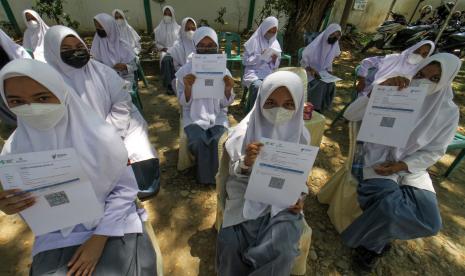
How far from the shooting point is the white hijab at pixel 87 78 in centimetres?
247

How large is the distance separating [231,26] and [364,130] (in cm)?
807

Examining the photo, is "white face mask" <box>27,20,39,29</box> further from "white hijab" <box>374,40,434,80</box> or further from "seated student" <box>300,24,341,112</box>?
"white hijab" <box>374,40,434,80</box>

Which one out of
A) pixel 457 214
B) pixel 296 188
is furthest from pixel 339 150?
pixel 296 188

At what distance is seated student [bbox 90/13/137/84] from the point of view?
14.8 ft

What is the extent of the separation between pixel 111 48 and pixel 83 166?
3.90 m

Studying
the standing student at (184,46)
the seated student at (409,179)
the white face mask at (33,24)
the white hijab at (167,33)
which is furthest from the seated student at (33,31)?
the seated student at (409,179)

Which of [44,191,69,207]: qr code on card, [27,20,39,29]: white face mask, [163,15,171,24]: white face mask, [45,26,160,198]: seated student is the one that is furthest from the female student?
[44,191,69,207]: qr code on card

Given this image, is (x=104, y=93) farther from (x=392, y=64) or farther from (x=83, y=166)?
(x=392, y=64)

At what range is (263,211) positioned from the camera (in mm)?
1981

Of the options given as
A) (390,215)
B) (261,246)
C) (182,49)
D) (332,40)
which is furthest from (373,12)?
(261,246)

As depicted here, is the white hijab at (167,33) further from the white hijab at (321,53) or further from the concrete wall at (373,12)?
the concrete wall at (373,12)

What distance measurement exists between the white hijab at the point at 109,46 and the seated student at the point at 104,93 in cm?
211

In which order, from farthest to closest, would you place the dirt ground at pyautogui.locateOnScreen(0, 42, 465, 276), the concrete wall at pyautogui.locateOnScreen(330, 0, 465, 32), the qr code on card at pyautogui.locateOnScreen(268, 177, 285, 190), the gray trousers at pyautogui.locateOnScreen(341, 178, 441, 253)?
1. the concrete wall at pyautogui.locateOnScreen(330, 0, 465, 32)
2. the dirt ground at pyautogui.locateOnScreen(0, 42, 465, 276)
3. the gray trousers at pyautogui.locateOnScreen(341, 178, 441, 253)
4. the qr code on card at pyautogui.locateOnScreen(268, 177, 285, 190)

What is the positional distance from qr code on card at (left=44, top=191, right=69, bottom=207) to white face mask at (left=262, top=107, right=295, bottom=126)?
1.38 m
